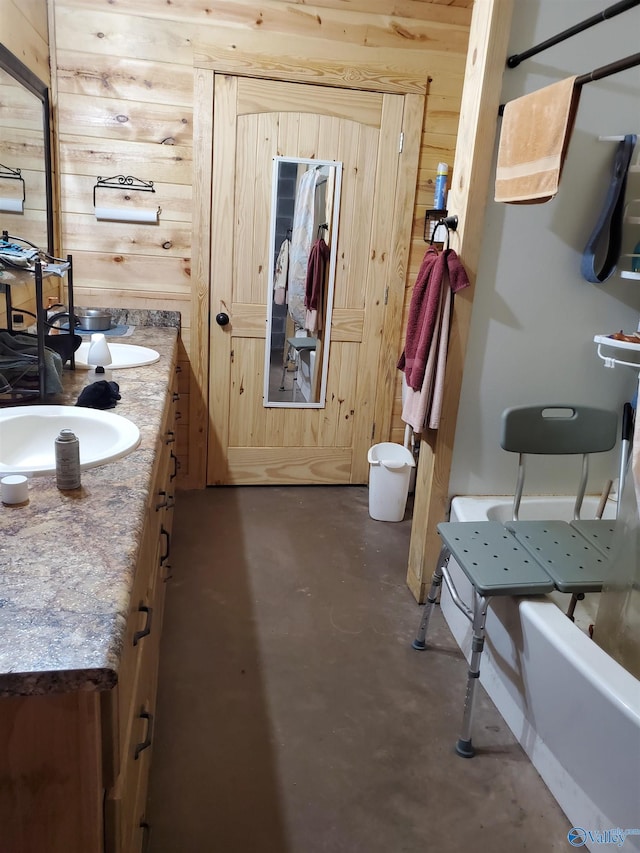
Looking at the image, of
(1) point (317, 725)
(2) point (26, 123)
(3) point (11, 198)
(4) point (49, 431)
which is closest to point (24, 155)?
A: (2) point (26, 123)

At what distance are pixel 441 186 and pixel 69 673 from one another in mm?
2949

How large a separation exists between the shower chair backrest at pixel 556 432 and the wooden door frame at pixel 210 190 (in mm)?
1468

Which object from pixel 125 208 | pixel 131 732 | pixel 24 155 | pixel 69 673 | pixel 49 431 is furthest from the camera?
pixel 125 208

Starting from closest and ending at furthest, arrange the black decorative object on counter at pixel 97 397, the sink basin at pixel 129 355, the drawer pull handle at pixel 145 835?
the drawer pull handle at pixel 145 835 < the black decorative object on counter at pixel 97 397 < the sink basin at pixel 129 355

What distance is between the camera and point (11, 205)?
218cm

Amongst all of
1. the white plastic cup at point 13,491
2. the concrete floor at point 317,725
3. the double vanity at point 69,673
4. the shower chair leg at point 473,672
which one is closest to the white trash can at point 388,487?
the concrete floor at point 317,725

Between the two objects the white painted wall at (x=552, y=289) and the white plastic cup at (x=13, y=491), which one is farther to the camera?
the white painted wall at (x=552, y=289)

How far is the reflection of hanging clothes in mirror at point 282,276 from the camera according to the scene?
3.27m

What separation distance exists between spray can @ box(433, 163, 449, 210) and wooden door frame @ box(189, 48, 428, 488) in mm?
156

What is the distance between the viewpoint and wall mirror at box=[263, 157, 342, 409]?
10.5 feet

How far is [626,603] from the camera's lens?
156 cm

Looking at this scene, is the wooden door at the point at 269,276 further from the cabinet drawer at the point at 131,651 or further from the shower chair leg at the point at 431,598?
the cabinet drawer at the point at 131,651

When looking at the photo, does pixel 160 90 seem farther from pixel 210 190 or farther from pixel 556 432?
pixel 556 432

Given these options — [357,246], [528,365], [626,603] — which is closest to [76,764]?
[626,603]
